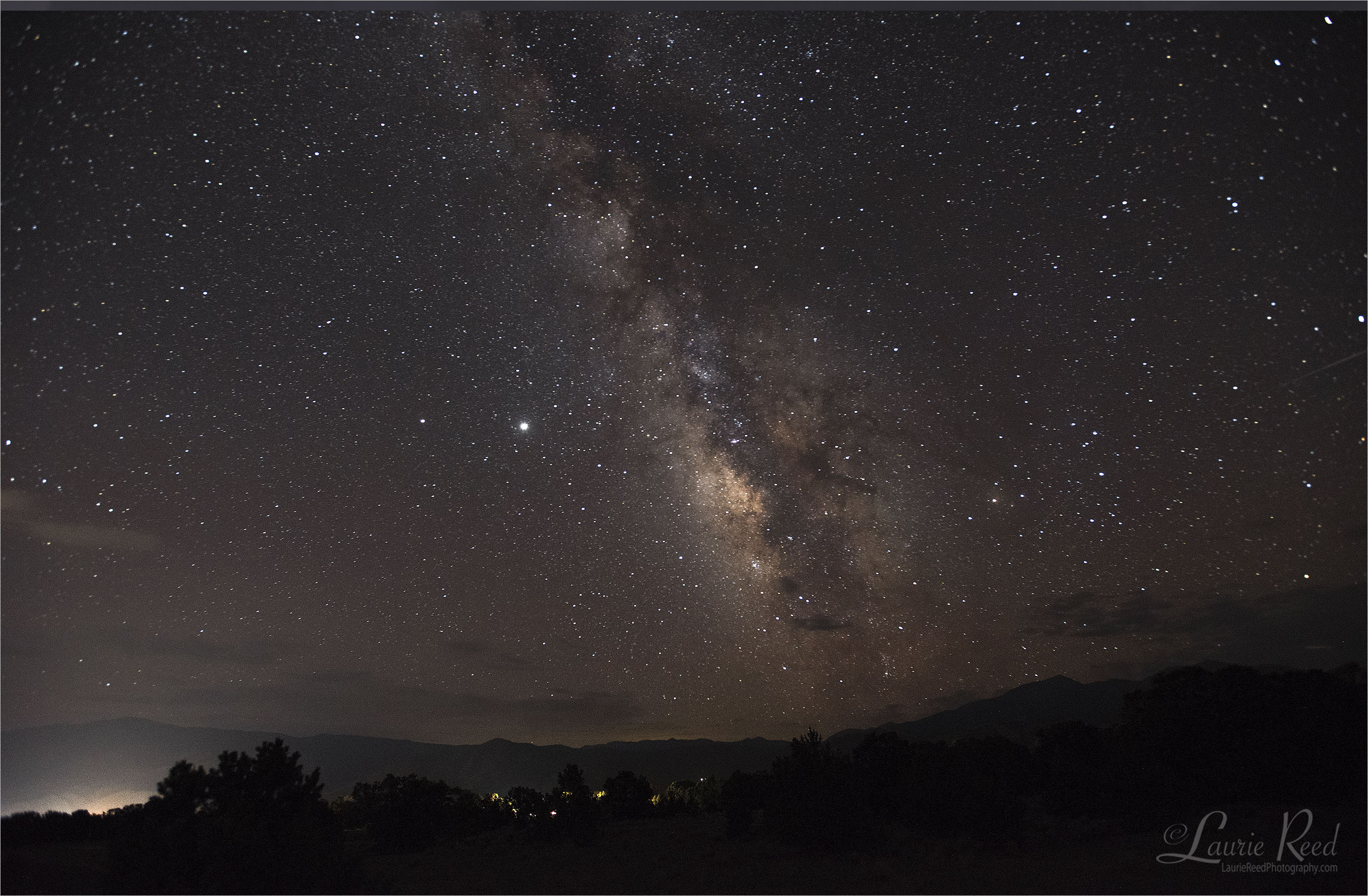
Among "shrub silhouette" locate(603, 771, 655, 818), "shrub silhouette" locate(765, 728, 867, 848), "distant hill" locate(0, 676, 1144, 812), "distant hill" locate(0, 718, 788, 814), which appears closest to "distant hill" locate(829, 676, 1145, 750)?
"distant hill" locate(0, 676, 1144, 812)

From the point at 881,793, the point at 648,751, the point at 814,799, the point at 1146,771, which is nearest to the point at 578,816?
the point at 814,799

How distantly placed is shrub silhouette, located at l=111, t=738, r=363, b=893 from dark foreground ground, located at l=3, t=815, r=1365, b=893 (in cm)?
65

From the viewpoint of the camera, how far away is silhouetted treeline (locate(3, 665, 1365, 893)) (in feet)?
31.6

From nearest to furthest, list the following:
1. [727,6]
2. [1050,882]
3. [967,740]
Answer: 1. [727,6]
2. [1050,882]
3. [967,740]

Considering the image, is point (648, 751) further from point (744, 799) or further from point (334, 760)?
point (744, 799)

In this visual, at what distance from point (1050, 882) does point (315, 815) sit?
42.9ft

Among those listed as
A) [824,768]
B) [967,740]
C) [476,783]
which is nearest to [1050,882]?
[824,768]

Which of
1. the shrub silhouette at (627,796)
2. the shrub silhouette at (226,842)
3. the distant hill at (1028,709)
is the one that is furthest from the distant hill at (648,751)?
the shrub silhouette at (226,842)

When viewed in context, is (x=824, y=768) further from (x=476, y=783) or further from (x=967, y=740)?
(x=476, y=783)

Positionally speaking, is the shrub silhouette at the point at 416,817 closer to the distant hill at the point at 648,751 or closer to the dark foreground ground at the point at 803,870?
the dark foreground ground at the point at 803,870

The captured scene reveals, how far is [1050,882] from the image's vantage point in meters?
11.2

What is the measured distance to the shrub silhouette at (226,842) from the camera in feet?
30.0

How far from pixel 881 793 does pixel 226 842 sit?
14.1m

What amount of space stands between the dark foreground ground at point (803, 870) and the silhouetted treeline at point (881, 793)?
69 centimetres
